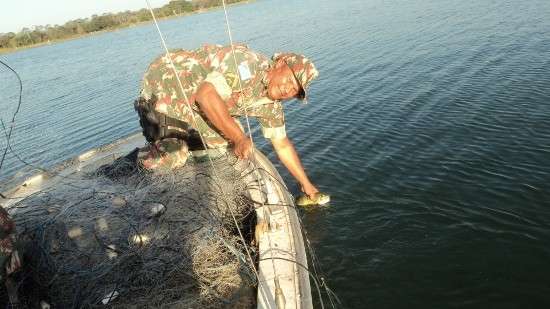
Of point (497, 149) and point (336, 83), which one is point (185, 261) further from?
point (336, 83)

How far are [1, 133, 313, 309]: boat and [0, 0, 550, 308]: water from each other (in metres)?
1.12

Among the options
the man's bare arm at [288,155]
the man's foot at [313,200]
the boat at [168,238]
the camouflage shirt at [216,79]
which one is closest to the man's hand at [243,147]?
the boat at [168,238]

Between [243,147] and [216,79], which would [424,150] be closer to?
[216,79]

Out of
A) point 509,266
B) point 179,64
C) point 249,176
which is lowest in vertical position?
point 509,266

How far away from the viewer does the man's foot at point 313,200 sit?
6.25m

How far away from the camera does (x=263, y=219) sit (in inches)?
170

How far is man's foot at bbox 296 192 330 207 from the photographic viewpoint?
625cm

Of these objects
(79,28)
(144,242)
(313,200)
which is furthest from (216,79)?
(79,28)

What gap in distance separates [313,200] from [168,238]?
9.29 feet

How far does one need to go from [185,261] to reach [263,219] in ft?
3.24

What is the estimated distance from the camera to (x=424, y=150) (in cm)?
737

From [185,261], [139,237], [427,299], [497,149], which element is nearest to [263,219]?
[185,261]

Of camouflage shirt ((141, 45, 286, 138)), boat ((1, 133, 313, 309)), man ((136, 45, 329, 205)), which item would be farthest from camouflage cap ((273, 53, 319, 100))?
boat ((1, 133, 313, 309))

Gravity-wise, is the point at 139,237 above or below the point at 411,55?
above
